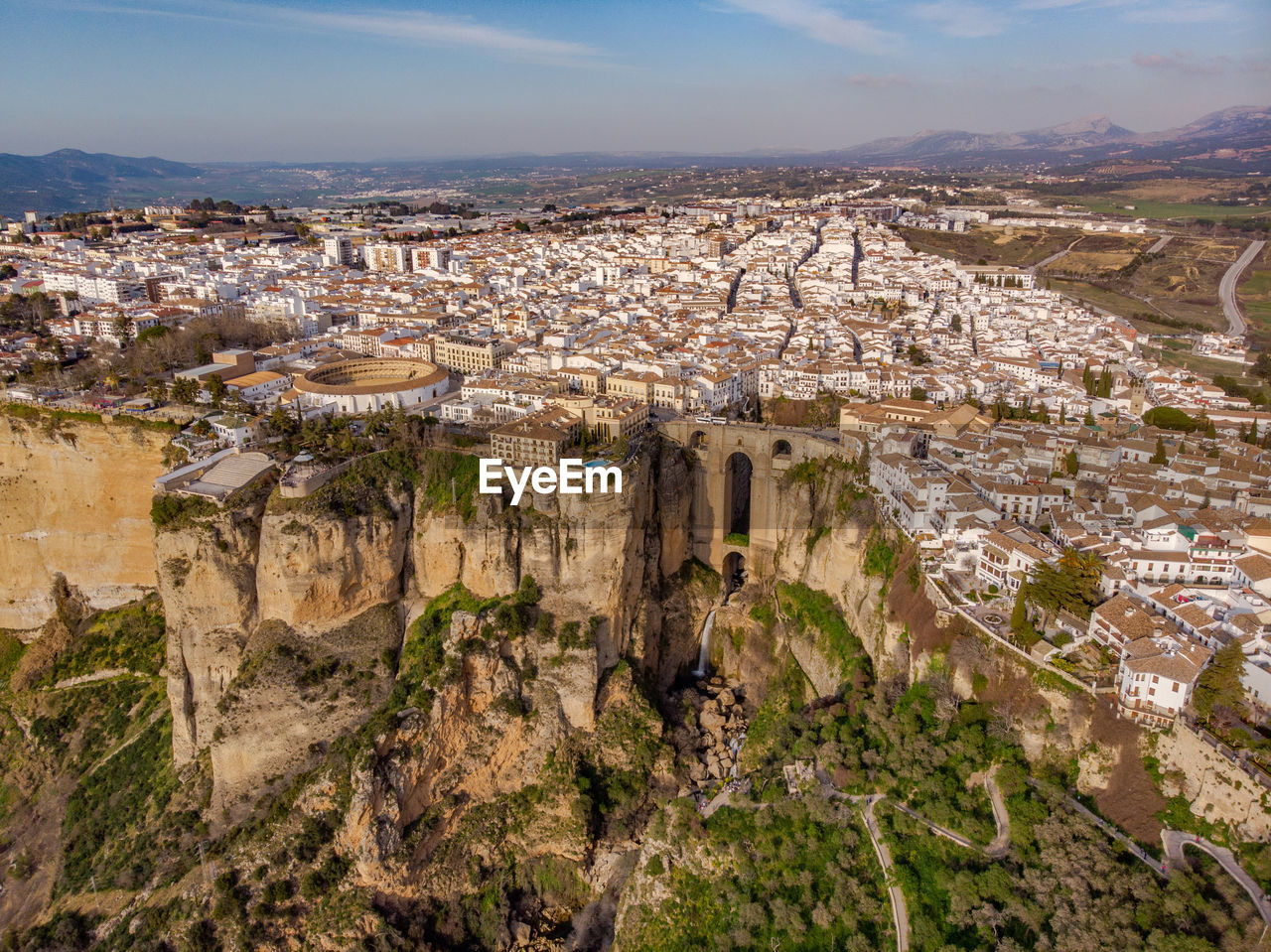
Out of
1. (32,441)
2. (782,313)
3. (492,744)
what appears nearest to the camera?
(492,744)

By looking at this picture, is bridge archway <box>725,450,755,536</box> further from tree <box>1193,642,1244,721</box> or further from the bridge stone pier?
tree <box>1193,642,1244,721</box>

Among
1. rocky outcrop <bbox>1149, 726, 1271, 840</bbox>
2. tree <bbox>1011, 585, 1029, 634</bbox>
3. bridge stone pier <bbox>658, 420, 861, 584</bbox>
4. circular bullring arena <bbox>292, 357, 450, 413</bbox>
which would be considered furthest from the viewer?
circular bullring arena <bbox>292, 357, 450, 413</bbox>

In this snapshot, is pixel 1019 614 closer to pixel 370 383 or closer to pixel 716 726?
pixel 716 726

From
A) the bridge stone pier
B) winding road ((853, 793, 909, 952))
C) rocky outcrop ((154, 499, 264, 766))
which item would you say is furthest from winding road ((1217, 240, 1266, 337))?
rocky outcrop ((154, 499, 264, 766))

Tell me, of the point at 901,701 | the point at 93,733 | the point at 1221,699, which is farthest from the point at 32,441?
the point at 1221,699

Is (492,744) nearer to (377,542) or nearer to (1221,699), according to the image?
(377,542)

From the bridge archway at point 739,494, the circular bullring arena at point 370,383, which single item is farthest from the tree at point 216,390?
the bridge archway at point 739,494
